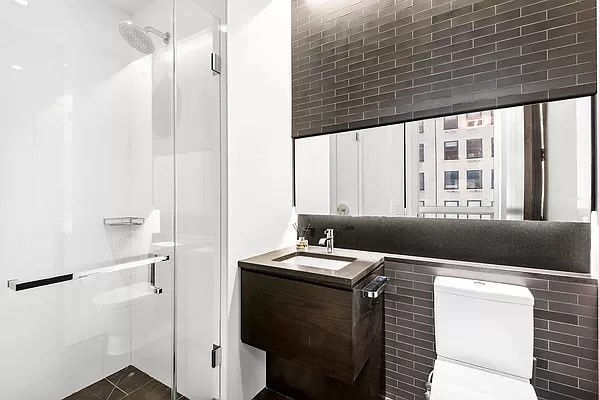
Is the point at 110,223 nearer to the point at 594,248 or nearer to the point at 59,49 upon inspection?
the point at 59,49

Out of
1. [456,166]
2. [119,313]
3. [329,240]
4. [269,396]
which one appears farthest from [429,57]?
[269,396]

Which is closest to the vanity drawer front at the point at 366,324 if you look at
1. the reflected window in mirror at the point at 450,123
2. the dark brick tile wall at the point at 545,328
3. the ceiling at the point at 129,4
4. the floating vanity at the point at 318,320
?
the floating vanity at the point at 318,320

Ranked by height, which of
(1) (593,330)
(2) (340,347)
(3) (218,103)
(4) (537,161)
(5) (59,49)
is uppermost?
(5) (59,49)

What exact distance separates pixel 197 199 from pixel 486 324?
5.46 feet

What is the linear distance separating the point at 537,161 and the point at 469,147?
329 mm

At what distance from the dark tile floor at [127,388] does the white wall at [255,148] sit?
39 centimetres

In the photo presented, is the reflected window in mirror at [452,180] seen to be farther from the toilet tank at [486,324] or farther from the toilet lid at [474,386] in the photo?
the toilet lid at [474,386]

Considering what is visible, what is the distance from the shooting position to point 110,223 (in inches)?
61.4

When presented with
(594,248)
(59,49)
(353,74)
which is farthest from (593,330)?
(59,49)

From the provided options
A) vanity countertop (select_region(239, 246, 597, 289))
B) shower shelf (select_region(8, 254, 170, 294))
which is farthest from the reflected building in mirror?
shower shelf (select_region(8, 254, 170, 294))

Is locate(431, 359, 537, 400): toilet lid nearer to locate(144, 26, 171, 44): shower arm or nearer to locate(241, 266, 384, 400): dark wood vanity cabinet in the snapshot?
locate(241, 266, 384, 400): dark wood vanity cabinet

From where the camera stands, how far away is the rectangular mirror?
5.08 ft

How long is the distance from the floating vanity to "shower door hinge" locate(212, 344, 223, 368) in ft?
0.52

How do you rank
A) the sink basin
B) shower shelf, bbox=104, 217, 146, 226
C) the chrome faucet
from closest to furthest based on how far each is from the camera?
shower shelf, bbox=104, 217, 146, 226
the sink basin
the chrome faucet
